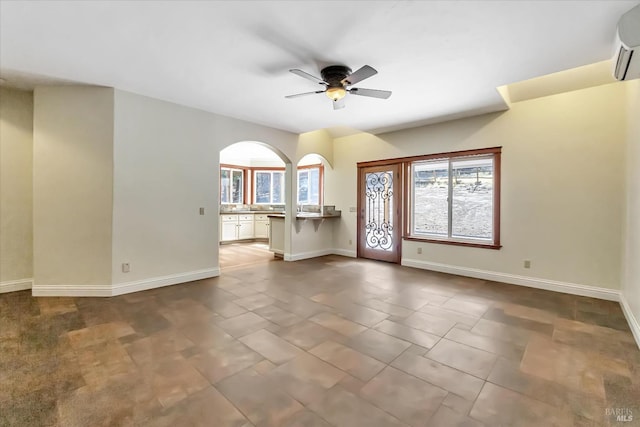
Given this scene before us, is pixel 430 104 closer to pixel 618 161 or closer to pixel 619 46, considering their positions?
pixel 619 46

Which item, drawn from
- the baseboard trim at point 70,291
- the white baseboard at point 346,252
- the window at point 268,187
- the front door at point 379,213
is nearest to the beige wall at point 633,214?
the front door at point 379,213

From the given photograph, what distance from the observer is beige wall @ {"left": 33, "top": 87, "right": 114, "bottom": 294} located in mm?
3600

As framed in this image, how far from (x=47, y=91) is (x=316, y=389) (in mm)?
4696

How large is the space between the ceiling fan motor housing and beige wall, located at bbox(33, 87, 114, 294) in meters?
2.79

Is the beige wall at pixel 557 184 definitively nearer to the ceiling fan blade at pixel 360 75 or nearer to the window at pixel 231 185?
the ceiling fan blade at pixel 360 75

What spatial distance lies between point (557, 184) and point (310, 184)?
6.11 meters

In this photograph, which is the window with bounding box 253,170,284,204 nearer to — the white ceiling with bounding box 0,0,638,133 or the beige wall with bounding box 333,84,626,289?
the white ceiling with bounding box 0,0,638,133

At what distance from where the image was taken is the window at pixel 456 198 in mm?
4637

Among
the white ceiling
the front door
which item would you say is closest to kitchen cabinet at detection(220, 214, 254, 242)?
the front door

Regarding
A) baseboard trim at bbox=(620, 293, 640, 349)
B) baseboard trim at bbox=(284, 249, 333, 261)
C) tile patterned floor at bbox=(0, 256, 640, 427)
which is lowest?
tile patterned floor at bbox=(0, 256, 640, 427)

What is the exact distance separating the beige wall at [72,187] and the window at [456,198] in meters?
4.93

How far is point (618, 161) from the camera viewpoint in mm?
3602

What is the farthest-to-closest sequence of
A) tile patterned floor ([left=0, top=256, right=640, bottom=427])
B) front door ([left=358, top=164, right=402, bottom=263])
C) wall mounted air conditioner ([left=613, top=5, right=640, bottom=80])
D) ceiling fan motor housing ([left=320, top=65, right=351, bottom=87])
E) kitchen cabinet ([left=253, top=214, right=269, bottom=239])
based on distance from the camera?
kitchen cabinet ([left=253, top=214, right=269, bottom=239]) < front door ([left=358, top=164, right=402, bottom=263]) < ceiling fan motor housing ([left=320, top=65, right=351, bottom=87]) < wall mounted air conditioner ([left=613, top=5, right=640, bottom=80]) < tile patterned floor ([left=0, top=256, right=640, bottom=427])

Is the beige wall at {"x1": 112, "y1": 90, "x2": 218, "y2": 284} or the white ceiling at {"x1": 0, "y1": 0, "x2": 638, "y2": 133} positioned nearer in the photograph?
the white ceiling at {"x1": 0, "y1": 0, "x2": 638, "y2": 133}
